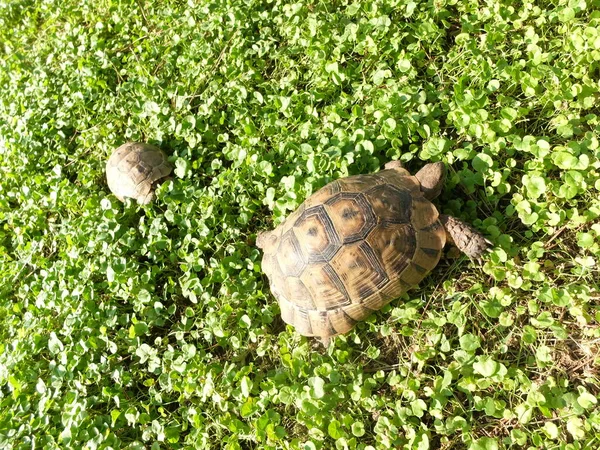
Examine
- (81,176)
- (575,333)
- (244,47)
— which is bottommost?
(575,333)

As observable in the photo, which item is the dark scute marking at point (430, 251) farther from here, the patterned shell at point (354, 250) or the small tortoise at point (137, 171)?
the small tortoise at point (137, 171)

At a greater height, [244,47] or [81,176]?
[244,47]

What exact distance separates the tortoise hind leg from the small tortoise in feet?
7.80

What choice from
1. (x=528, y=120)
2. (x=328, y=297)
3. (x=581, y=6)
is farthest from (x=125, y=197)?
(x=581, y=6)

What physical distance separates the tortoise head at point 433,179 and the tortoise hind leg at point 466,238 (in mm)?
209

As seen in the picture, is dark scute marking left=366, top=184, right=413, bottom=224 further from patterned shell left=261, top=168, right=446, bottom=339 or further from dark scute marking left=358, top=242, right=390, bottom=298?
dark scute marking left=358, top=242, right=390, bottom=298

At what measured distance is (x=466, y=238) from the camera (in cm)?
273

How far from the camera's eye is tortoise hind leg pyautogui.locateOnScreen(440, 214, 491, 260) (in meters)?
2.73

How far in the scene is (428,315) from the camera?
284 centimetres

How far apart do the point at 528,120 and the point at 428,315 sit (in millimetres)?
1508

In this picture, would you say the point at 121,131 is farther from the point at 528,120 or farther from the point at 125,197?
the point at 528,120

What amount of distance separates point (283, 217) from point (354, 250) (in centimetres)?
79

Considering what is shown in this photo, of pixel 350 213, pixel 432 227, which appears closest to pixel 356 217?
pixel 350 213

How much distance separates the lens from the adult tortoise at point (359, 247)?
2643mm
